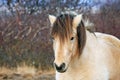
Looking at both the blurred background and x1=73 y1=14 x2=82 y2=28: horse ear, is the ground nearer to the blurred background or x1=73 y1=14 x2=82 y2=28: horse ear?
the blurred background

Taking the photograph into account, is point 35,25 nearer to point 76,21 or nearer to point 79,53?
point 79,53

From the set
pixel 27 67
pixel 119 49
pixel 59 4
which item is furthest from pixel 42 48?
pixel 119 49

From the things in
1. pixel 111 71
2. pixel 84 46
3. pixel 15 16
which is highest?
pixel 84 46

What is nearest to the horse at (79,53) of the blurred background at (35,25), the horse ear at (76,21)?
the horse ear at (76,21)

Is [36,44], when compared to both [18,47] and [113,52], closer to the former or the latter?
[18,47]

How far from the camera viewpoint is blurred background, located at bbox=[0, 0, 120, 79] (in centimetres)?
1010

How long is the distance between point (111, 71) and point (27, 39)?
21.0 feet

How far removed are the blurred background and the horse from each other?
5396mm

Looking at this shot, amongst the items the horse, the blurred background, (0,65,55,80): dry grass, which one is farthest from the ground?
the horse

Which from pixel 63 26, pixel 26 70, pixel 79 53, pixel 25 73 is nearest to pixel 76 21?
pixel 63 26

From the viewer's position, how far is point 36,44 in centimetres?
1046

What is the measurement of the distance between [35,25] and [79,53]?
6991 millimetres

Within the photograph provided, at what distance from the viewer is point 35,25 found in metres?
10.7

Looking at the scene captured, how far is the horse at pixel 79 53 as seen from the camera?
11.4ft
